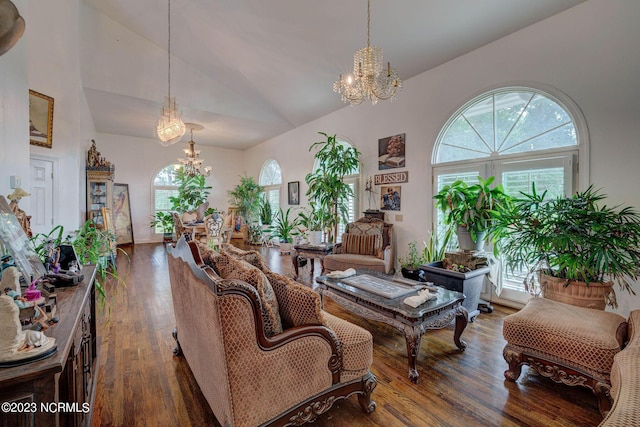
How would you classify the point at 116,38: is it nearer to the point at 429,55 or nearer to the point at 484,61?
the point at 429,55

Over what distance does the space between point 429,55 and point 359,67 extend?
73.2 inches

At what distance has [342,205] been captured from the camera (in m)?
5.67

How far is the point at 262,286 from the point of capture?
1.57 m

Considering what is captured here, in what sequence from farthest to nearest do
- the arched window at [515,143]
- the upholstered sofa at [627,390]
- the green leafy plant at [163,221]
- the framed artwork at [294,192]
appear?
the green leafy plant at [163,221] → the framed artwork at [294,192] → the arched window at [515,143] → the upholstered sofa at [627,390]

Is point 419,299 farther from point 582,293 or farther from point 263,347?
point 582,293

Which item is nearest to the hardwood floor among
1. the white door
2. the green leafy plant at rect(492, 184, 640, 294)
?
the green leafy plant at rect(492, 184, 640, 294)

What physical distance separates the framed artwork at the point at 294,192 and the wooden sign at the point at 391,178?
2717mm

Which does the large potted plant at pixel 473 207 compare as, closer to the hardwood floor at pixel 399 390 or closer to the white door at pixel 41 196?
the hardwood floor at pixel 399 390

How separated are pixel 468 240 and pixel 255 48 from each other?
187 inches

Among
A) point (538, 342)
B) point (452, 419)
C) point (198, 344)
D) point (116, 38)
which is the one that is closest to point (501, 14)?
point (538, 342)

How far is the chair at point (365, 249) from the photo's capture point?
13.6 feet

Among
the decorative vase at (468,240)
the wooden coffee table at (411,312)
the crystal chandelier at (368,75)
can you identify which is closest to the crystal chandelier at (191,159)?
the crystal chandelier at (368,75)

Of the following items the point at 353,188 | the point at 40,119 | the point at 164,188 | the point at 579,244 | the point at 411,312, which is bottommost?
the point at 411,312

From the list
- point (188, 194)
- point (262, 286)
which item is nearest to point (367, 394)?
point (262, 286)
